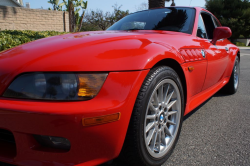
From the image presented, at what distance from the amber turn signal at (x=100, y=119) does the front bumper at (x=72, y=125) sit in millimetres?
18

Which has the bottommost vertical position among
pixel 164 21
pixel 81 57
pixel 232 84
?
pixel 232 84

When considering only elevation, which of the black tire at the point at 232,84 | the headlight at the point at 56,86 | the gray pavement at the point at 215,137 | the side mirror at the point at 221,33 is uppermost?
the side mirror at the point at 221,33

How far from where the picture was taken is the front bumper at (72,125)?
3.70ft

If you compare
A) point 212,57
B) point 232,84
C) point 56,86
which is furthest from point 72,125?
point 232,84

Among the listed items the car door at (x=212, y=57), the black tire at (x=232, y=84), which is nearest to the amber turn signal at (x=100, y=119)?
the car door at (x=212, y=57)

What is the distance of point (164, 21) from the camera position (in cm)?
264

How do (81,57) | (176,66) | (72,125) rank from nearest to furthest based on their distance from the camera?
(72,125) → (81,57) → (176,66)

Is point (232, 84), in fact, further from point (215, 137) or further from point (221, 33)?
point (215, 137)

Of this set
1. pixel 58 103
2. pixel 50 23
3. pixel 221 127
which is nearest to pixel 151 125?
pixel 58 103

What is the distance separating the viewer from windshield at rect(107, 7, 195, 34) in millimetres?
2561

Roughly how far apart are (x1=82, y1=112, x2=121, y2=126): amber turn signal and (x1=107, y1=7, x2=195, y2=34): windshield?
1.62 meters

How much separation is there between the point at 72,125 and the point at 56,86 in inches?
9.8

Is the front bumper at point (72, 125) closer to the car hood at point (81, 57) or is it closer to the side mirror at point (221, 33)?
the car hood at point (81, 57)

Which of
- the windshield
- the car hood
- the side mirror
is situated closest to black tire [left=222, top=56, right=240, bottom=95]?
the side mirror
